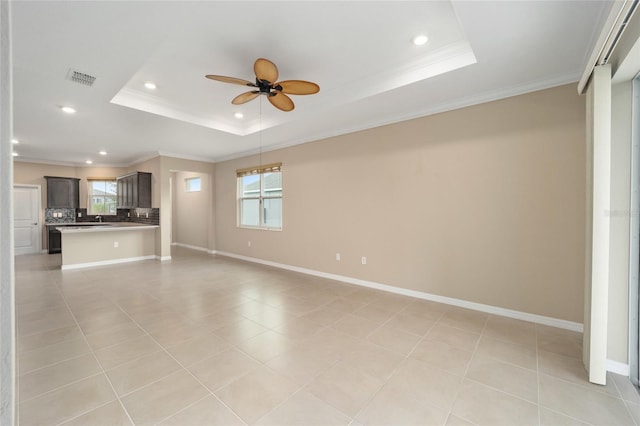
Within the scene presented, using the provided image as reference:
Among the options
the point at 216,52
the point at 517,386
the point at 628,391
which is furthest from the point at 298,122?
the point at 628,391

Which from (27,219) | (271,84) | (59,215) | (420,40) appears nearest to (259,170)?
(271,84)

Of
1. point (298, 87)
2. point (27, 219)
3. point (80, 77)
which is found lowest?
point (27, 219)

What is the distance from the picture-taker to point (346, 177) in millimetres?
4441

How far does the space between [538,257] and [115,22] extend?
175 inches

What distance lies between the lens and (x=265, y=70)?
7.50 ft

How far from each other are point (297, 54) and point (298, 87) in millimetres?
382

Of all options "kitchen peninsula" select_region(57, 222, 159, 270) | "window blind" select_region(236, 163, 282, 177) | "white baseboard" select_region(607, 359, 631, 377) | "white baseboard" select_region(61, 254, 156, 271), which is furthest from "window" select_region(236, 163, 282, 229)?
"white baseboard" select_region(607, 359, 631, 377)

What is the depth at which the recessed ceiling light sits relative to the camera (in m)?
2.35

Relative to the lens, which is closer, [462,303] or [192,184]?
[462,303]

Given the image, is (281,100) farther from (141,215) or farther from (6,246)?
(141,215)

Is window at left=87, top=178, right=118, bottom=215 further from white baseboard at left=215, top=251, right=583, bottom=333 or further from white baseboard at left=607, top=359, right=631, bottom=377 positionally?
white baseboard at left=607, top=359, right=631, bottom=377

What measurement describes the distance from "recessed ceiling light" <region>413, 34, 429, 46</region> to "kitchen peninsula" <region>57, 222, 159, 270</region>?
21.3 ft

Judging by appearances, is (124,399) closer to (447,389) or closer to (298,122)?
(447,389)

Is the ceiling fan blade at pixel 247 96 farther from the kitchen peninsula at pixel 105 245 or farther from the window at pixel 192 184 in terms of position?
the window at pixel 192 184
